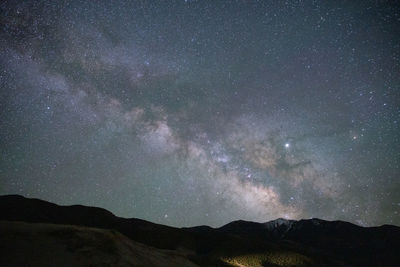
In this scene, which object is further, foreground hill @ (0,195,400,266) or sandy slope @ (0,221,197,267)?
foreground hill @ (0,195,400,266)

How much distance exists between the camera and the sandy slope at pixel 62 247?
64.9 feet

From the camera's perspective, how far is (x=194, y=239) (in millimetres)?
78438

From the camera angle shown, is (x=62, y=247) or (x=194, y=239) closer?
(x=62, y=247)

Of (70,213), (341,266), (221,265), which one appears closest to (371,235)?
(341,266)

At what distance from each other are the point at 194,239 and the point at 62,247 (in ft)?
203

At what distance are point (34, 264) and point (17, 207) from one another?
266 feet

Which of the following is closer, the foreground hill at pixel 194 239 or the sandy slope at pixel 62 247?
the sandy slope at pixel 62 247

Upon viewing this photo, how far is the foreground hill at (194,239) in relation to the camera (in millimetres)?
25125

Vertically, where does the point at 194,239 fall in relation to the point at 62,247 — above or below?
below

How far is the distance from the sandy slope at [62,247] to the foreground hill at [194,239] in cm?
8

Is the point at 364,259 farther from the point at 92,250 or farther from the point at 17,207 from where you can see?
the point at 17,207

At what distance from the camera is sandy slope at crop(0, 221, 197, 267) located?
1978 centimetres

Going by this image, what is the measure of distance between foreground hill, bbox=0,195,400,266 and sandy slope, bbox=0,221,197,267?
85 millimetres

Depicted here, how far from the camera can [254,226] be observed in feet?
515
